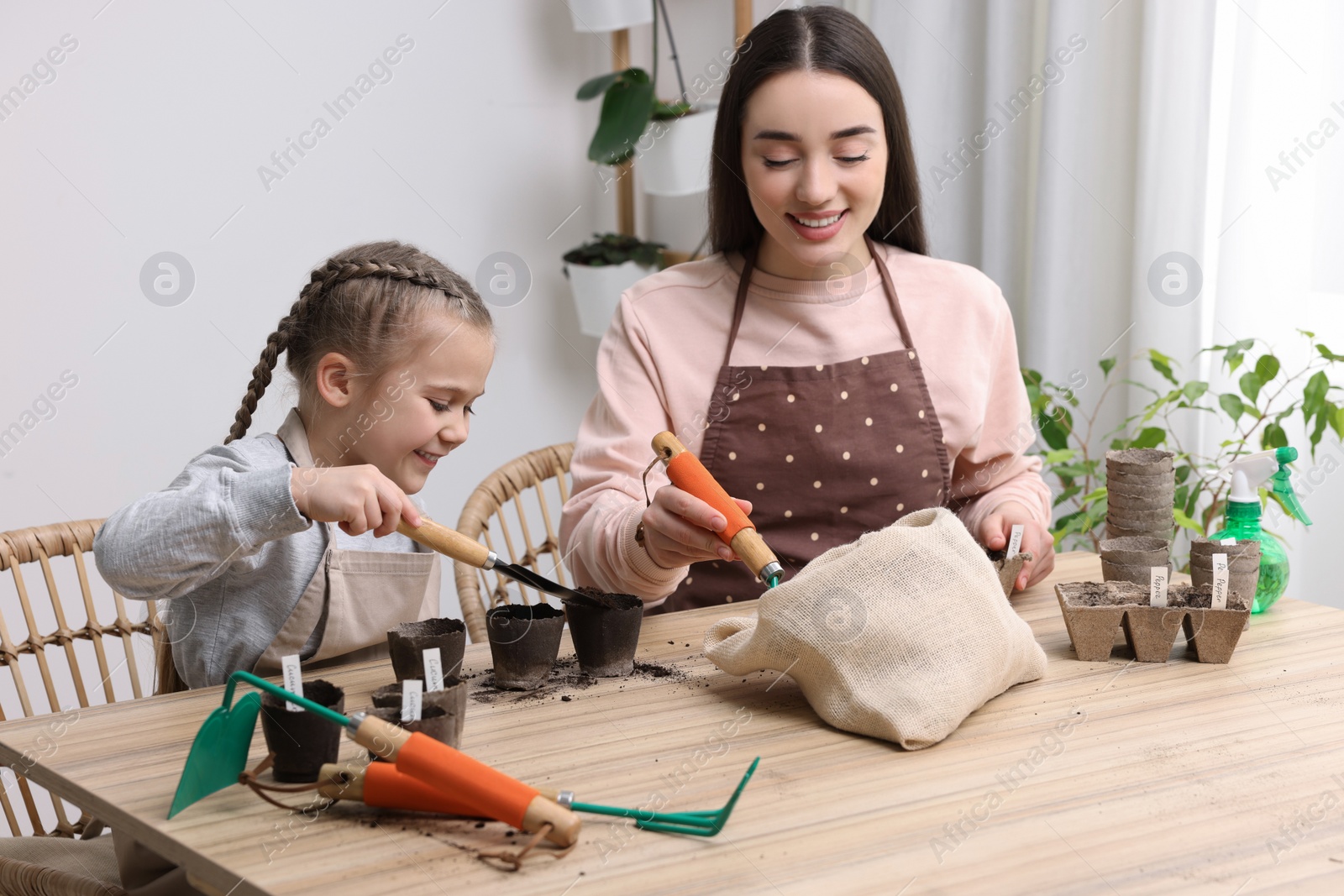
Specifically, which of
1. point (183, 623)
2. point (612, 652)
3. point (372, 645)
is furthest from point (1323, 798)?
point (183, 623)

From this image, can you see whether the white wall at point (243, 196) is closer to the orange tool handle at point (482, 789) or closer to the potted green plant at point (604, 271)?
Answer: the potted green plant at point (604, 271)

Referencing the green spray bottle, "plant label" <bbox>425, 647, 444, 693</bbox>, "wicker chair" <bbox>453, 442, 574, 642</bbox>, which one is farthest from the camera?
"wicker chair" <bbox>453, 442, 574, 642</bbox>

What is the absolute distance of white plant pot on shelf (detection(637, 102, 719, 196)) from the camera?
2812 millimetres

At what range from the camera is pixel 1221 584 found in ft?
3.99

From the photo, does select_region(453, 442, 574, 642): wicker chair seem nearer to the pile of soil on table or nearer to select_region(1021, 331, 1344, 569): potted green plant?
the pile of soil on table

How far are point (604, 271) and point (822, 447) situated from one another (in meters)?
1.50

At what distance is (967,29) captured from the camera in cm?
262

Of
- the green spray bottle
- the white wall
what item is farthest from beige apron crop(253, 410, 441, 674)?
the white wall

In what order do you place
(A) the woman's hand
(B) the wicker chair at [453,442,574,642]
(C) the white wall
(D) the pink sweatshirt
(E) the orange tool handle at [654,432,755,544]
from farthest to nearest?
(C) the white wall, (B) the wicker chair at [453,442,574,642], (D) the pink sweatshirt, (A) the woman's hand, (E) the orange tool handle at [654,432,755,544]

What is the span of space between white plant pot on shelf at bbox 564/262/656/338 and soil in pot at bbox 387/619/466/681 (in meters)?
1.89

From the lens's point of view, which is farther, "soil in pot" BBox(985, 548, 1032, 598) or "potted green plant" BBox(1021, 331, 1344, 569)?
"potted green plant" BBox(1021, 331, 1344, 569)

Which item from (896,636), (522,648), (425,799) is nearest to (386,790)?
(425,799)

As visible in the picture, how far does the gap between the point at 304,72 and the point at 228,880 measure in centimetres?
230

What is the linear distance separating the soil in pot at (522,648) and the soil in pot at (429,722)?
0.18 metres
